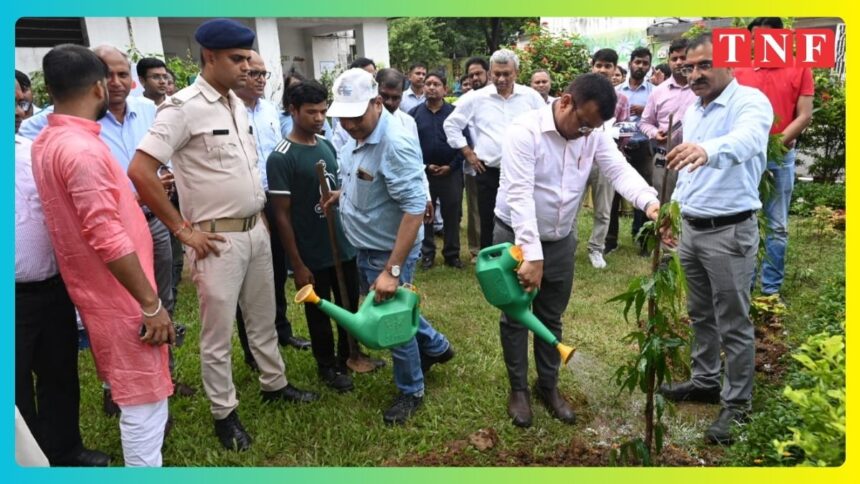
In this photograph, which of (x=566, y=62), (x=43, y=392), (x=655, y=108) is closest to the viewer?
(x=43, y=392)

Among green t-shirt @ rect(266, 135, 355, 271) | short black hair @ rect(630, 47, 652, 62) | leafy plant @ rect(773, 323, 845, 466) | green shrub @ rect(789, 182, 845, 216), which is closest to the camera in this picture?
leafy plant @ rect(773, 323, 845, 466)

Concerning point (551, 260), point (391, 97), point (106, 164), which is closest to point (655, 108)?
point (391, 97)

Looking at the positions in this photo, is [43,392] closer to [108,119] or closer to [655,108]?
[108,119]

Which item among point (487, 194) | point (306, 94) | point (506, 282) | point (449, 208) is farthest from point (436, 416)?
point (449, 208)

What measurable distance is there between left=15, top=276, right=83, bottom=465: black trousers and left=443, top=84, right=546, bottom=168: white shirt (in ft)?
12.3

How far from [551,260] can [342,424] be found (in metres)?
1.36

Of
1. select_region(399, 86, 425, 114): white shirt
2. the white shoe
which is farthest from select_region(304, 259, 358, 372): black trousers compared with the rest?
select_region(399, 86, 425, 114): white shirt

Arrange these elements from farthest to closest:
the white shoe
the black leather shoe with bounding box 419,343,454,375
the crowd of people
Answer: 1. the white shoe
2. the black leather shoe with bounding box 419,343,454,375
3. the crowd of people

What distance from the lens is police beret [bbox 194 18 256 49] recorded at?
260 cm

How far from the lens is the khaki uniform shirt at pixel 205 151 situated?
2.64 m

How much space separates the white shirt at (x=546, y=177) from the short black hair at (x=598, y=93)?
21 cm

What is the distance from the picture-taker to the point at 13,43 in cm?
227

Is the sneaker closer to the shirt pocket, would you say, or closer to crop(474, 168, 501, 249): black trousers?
the shirt pocket

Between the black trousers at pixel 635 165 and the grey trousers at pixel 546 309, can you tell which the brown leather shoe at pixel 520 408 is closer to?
the grey trousers at pixel 546 309
